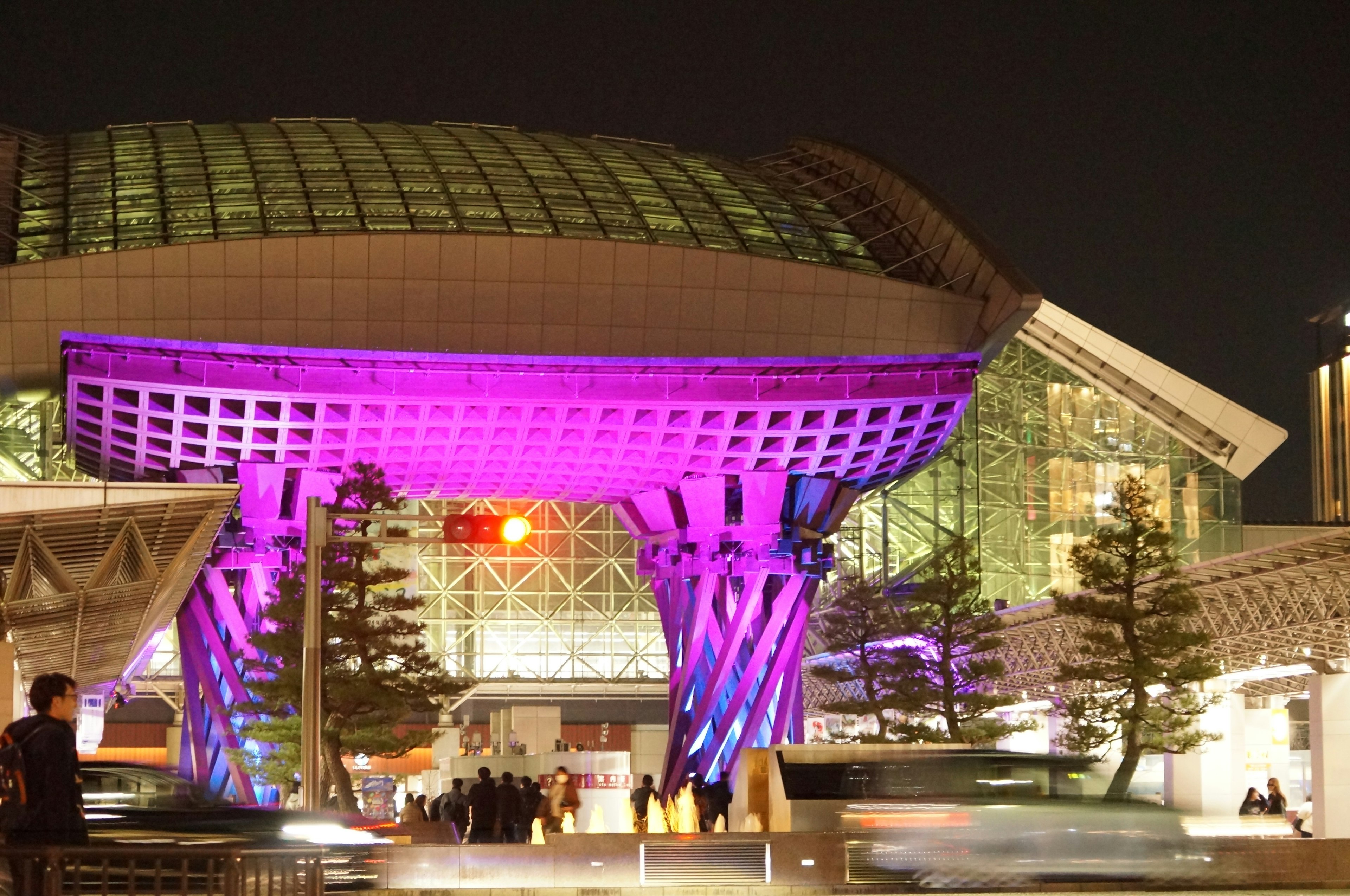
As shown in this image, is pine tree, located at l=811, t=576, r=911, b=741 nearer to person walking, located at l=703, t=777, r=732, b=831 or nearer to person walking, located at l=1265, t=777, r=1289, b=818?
person walking, located at l=703, t=777, r=732, b=831

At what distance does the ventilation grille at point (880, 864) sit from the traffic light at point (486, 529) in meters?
6.30

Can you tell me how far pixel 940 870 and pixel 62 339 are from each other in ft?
103

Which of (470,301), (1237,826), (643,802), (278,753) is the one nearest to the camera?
(1237,826)

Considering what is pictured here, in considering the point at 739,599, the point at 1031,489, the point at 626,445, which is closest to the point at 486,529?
the point at 626,445

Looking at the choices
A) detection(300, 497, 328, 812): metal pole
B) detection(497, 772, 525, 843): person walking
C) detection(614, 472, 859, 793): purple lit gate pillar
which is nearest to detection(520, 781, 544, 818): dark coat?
detection(497, 772, 525, 843): person walking

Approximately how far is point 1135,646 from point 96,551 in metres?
21.4

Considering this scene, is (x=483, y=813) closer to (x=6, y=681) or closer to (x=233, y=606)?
(x=6, y=681)

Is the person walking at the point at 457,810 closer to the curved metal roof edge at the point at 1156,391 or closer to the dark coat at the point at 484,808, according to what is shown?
the dark coat at the point at 484,808

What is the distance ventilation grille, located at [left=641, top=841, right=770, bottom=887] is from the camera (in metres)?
24.4

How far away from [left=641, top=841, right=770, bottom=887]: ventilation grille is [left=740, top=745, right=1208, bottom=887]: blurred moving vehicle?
131cm

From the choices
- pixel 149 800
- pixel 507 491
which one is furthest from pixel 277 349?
pixel 149 800

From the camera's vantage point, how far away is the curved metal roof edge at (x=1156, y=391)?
7056 centimetres

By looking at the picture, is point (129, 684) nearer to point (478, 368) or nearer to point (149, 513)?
point (478, 368)

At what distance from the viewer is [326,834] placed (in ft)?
67.5
